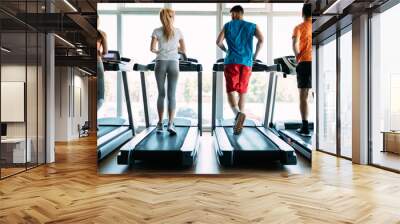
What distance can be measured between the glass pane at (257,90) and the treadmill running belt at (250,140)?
21 centimetres

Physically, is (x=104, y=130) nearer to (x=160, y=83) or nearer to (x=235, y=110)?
(x=160, y=83)

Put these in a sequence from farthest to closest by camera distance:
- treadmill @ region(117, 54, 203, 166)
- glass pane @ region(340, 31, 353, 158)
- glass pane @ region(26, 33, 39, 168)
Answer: glass pane @ region(340, 31, 353, 158), glass pane @ region(26, 33, 39, 168), treadmill @ region(117, 54, 203, 166)

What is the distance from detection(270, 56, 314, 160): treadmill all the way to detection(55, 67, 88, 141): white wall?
29.4ft

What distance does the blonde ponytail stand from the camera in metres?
5.08

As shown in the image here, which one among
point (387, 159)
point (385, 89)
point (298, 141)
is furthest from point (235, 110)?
point (387, 159)

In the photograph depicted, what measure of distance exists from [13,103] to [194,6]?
10.5 feet

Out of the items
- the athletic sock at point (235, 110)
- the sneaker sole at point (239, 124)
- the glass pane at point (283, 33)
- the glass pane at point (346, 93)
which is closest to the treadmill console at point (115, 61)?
the athletic sock at point (235, 110)

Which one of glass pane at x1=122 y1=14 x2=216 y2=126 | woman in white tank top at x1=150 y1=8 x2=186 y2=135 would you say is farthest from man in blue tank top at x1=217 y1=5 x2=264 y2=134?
woman in white tank top at x1=150 y1=8 x2=186 y2=135

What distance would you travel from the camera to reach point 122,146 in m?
5.10

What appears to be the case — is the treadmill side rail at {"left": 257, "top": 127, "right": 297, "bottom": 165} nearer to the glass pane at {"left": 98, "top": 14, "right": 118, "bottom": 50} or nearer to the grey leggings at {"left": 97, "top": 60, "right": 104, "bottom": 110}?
the grey leggings at {"left": 97, "top": 60, "right": 104, "bottom": 110}

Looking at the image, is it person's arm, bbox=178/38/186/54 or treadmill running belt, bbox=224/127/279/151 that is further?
person's arm, bbox=178/38/186/54

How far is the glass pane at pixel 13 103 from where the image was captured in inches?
212

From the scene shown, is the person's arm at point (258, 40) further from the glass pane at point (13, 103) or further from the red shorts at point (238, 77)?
the glass pane at point (13, 103)

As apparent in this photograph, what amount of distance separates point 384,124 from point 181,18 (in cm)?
359
